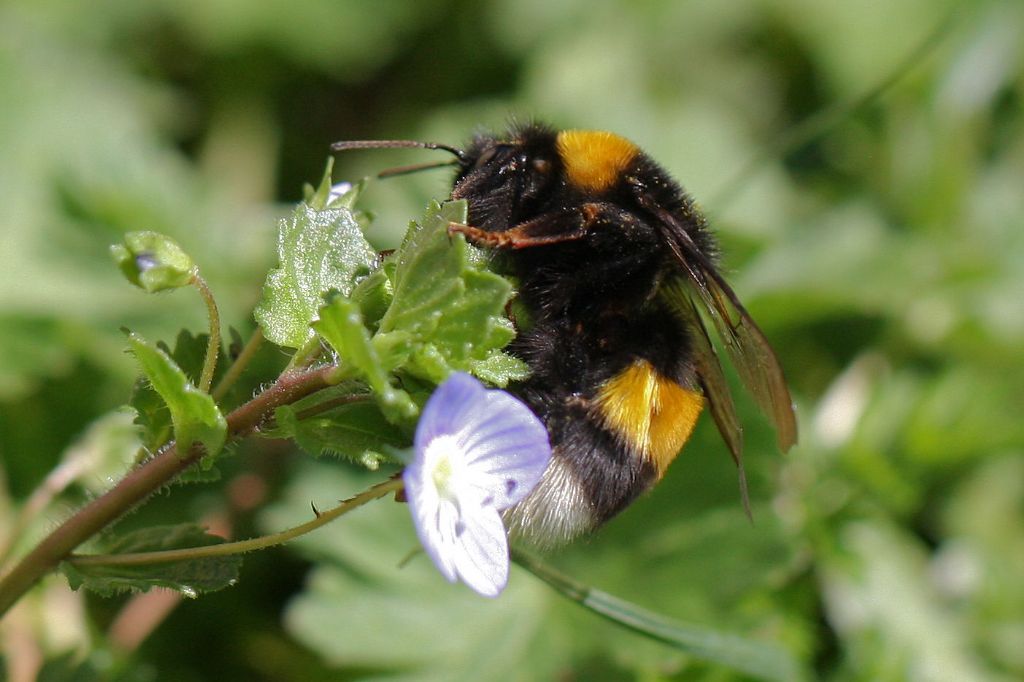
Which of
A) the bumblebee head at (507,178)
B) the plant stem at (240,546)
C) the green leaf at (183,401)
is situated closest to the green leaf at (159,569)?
the plant stem at (240,546)

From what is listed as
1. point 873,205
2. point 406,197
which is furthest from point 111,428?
point 873,205

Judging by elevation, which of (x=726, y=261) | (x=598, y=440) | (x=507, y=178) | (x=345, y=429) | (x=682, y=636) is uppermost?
(x=507, y=178)

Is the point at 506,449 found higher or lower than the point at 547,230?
lower

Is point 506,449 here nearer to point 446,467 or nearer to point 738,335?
point 446,467

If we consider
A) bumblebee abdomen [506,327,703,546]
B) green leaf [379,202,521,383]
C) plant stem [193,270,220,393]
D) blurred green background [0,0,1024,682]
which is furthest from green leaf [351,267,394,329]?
blurred green background [0,0,1024,682]

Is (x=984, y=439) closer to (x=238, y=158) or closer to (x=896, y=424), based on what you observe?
(x=896, y=424)

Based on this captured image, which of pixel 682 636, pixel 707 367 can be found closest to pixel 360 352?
pixel 707 367
